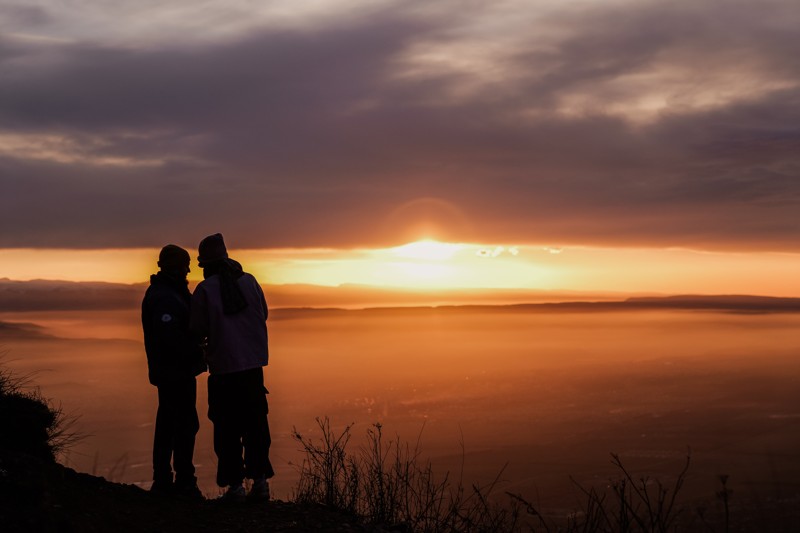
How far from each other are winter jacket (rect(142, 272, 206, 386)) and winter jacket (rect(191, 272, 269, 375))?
0.17 m

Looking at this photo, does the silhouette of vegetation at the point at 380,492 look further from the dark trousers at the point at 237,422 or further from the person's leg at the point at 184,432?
the person's leg at the point at 184,432

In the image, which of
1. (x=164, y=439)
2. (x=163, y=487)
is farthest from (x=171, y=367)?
(x=163, y=487)

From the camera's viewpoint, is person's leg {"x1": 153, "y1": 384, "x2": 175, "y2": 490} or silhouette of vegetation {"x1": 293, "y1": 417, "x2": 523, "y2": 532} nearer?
silhouette of vegetation {"x1": 293, "y1": 417, "x2": 523, "y2": 532}

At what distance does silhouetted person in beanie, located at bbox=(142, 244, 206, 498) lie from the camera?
803cm

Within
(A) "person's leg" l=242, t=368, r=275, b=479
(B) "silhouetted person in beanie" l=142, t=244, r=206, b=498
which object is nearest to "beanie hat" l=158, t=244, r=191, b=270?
(B) "silhouetted person in beanie" l=142, t=244, r=206, b=498

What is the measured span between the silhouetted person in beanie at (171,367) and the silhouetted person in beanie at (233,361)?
0.21 metres

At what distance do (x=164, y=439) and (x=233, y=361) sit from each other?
3.78 ft

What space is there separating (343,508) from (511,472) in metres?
189

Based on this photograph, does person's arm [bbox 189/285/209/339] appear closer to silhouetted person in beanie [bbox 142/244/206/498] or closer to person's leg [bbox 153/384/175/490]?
silhouetted person in beanie [bbox 142/244/206/498]

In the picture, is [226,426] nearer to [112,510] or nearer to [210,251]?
[112,510]

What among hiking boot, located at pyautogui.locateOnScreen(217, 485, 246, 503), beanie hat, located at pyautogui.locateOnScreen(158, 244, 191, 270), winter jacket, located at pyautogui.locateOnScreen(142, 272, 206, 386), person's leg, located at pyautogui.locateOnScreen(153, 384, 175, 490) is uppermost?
beanie hat, located at pyautogui.locateOnScreen(158, 244, 191, 270)

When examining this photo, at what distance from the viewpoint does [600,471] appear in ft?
523

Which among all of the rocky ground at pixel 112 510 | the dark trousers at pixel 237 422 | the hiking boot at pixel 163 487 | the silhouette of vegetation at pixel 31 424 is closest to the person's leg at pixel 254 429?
the dark trousers at pixel 237 422

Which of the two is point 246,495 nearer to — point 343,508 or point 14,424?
point 343,508
